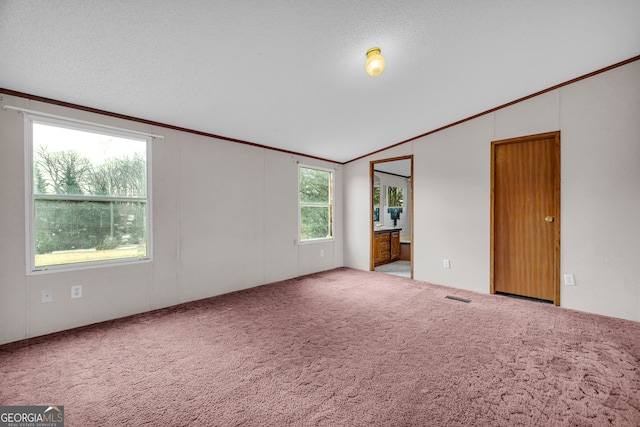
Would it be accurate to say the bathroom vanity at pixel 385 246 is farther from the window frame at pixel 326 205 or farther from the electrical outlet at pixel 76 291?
the electrical outlet at pixel 76 291

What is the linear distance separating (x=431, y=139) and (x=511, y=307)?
271 centimetres

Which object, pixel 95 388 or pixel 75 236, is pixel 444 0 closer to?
pixel 95 388

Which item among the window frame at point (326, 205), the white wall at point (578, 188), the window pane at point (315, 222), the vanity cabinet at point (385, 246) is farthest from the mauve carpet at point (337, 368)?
the vanity cabinet at point (385, 246)

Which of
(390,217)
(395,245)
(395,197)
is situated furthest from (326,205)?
(395,197)

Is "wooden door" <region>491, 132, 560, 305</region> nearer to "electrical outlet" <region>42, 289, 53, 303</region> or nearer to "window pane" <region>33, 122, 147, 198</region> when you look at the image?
"window pane" <region>33, 122, 147, 198</region>

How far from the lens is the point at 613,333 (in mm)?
2729

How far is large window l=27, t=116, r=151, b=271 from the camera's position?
8.91 ft

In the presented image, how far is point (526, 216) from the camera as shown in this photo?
3.83 metres

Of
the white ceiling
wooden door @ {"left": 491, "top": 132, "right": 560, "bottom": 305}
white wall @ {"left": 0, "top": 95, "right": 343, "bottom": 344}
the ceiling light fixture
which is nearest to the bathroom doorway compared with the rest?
white wall @ {"left": 0, "top": 95, "right": 343, "bottom": 344}

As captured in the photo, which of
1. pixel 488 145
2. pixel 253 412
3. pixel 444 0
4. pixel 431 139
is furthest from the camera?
pixel 431 139

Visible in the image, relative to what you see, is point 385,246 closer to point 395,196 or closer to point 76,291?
point 395,196

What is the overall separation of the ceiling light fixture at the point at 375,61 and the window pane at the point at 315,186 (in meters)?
3.00

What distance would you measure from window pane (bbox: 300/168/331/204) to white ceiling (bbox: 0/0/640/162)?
5.65ft

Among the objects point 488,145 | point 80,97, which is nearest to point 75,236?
point 80,97
